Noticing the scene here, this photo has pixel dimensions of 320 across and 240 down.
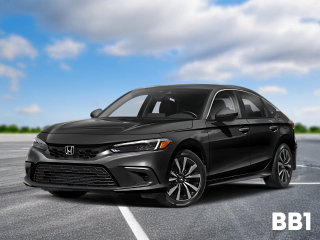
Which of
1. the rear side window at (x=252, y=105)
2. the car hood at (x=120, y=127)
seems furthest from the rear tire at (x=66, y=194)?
the rear side window at (x=252, y=105)

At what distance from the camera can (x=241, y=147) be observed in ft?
25.9

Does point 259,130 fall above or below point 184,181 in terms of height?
above

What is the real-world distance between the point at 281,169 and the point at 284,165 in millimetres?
120

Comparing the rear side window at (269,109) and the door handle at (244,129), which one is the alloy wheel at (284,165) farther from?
the door handle at (244,129)

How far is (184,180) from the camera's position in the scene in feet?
22.4

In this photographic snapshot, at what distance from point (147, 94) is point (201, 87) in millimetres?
1099

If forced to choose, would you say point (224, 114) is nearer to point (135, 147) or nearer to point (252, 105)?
point (135, 147)

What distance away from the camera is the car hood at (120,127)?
657 centimetres

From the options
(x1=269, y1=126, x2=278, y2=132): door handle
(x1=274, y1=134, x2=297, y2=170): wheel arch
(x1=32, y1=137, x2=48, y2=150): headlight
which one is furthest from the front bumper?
(x1=274, y1=134, x2=297, y2=170): wheel arch

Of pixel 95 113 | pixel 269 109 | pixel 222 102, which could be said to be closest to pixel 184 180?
pixel 222 102

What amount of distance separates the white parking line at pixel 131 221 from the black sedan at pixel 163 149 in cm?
34

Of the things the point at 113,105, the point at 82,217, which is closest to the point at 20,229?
the point at 82,217

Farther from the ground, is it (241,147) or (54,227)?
(241,147)

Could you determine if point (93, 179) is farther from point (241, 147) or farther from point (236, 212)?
point (241, 147)
